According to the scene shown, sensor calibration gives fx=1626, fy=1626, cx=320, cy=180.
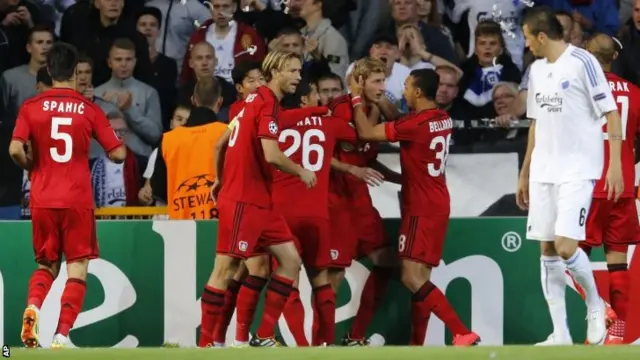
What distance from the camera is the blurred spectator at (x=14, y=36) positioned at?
13.5 metres

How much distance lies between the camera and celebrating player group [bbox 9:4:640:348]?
9.33m

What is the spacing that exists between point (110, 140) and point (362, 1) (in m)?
4.21

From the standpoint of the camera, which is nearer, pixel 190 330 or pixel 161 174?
pixel 190 330

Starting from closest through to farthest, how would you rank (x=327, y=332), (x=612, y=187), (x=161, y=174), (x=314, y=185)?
(x=612, y=187) → (x=314, y=185) → (x=327, y=332) → (x=161, y=174)

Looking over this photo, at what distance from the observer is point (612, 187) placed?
9.09 m

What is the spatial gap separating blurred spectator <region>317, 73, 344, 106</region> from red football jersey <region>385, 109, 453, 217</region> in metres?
0.93

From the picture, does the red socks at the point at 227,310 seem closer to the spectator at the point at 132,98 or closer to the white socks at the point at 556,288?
the white socks at the point at 556,288

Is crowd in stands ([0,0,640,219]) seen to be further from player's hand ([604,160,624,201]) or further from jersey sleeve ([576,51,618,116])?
player's hand ([604,160,624,201])

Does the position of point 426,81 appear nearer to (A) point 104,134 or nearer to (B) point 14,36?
(A) point 104,134

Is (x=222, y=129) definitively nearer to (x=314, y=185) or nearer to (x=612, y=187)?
(x=314, y=185)

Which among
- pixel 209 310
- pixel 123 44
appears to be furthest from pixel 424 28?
pixel 209 310

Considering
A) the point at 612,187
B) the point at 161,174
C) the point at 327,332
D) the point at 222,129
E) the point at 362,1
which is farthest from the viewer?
the point at 362,1

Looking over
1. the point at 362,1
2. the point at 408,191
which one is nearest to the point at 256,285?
the point at 408,191

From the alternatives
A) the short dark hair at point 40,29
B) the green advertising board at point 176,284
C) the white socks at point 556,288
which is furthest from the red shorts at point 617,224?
the short dark hair at point 40,29
